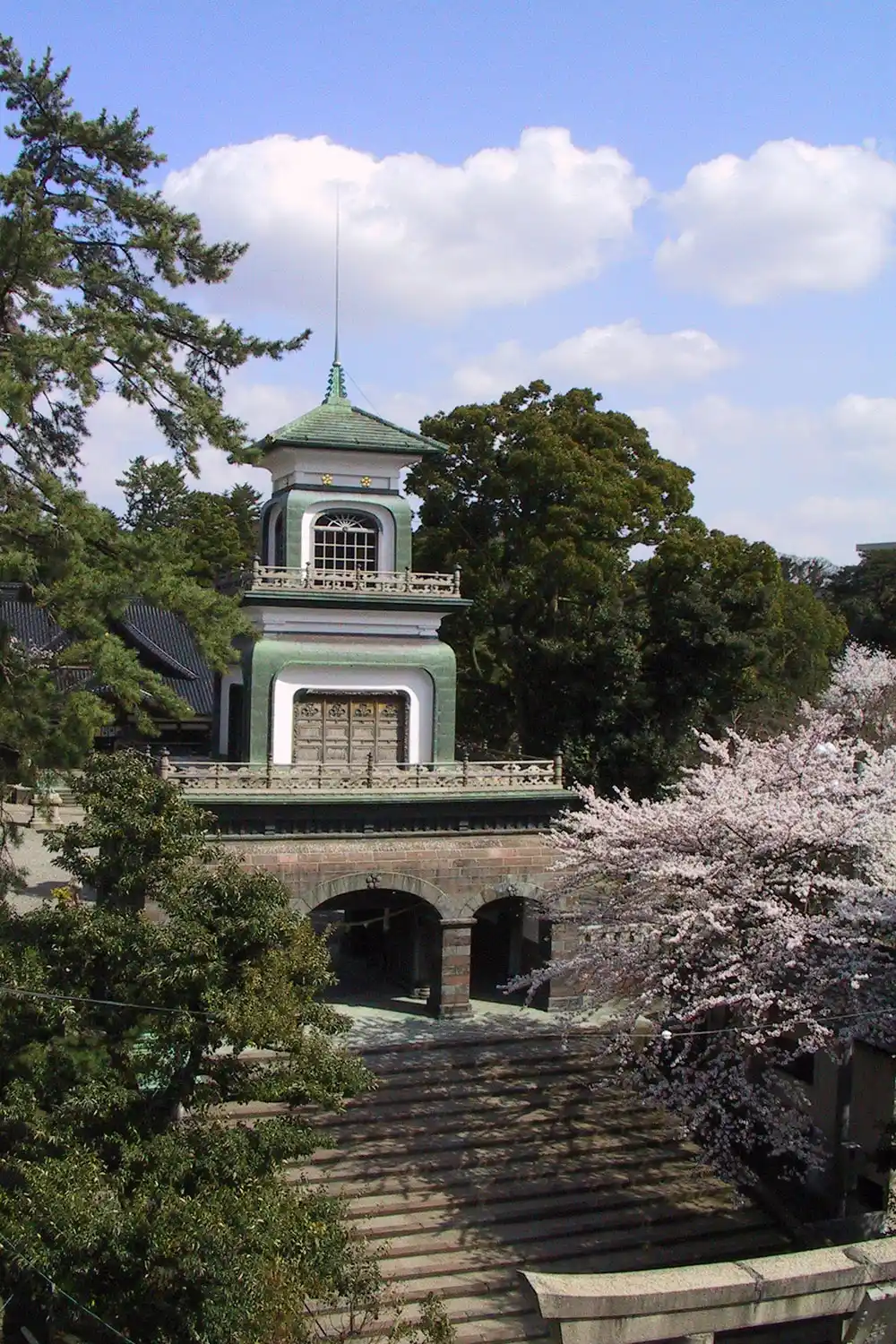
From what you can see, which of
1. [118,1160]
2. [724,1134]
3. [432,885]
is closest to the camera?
[118,1160]

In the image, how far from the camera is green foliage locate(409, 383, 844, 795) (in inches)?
1237

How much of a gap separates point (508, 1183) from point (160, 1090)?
676 cm

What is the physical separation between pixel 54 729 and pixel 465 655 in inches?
831

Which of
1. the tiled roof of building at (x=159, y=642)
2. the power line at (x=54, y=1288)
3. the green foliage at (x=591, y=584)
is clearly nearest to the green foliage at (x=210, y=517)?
the tiled roof of building at (x=159, y=642)

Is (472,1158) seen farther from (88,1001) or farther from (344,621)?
(344,621)

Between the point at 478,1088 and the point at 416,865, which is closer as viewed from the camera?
the point at 478,1088

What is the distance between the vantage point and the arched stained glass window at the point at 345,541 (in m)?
24.2

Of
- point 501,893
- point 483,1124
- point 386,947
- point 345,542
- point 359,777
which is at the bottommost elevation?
point 483,1124

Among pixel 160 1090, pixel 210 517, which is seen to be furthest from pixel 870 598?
pixel 160 1090

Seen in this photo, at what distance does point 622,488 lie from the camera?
3164 cm

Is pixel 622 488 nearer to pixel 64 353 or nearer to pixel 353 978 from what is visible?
pixel 353 978

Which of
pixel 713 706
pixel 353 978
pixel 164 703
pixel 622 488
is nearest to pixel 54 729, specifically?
pixel 164 703

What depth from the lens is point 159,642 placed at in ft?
119

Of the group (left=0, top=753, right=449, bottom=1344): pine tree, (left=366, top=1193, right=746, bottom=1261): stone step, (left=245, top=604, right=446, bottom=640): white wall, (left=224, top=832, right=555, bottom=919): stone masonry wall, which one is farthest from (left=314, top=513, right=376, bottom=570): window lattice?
(left=366, top=1193, right=746, bottom=1261): stone step
